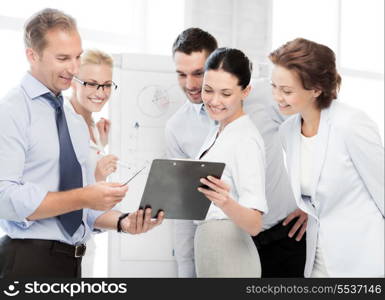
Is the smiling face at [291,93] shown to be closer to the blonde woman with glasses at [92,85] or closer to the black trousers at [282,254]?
the black trousers at [282,254]

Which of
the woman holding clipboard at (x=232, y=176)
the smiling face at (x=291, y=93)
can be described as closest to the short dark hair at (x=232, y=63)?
the woman holding clipboard at (x=232, y=176)

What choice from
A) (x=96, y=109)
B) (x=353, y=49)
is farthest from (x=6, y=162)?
(x=353, y=49)

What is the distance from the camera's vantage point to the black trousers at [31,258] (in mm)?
1513

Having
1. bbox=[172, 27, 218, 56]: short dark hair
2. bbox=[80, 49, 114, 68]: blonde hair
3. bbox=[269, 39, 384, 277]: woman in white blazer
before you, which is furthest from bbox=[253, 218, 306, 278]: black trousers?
bbox=[80, 49, 114, 68]: blonde hair

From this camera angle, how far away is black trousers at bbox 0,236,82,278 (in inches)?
59.6

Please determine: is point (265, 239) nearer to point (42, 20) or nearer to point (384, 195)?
point (384, 195)

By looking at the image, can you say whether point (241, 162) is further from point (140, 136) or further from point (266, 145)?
point (140, 136)

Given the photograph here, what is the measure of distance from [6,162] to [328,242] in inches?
43.6

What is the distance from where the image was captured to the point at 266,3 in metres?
4.21

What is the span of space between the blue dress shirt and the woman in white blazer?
2.70 ft

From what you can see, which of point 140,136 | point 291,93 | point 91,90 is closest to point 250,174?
point 291,93

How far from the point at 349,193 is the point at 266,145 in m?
0.47

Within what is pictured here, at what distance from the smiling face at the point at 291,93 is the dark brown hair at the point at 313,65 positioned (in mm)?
17

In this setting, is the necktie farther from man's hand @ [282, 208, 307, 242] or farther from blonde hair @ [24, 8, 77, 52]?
man's hand @ [282, 208, 307, 242]
